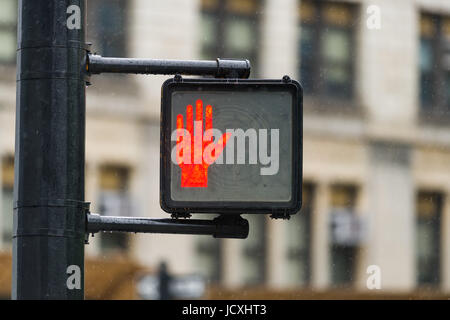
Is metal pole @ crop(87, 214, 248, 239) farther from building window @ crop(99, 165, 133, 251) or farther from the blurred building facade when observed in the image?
building window @ crop(99, 165, 133, 251)

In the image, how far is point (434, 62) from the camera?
34906mm

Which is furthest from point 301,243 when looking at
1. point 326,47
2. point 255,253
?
point 326,47

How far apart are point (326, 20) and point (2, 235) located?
34.5 feet

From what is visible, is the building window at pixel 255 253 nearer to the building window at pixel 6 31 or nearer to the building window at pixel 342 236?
the building window at pixel 342 236

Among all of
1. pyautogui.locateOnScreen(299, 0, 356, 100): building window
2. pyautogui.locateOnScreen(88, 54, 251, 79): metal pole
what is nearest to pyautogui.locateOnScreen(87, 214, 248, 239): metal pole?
pyautogui.locateOnScreen(88, 54, 251, 79): metal pole

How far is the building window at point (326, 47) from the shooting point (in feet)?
107

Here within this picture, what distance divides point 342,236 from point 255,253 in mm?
2377

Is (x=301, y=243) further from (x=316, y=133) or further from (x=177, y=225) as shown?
(x=177, y=225)

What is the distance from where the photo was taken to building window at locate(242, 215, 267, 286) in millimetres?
31766

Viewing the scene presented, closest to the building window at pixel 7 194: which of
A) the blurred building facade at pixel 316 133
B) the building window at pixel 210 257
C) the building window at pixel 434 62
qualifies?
the blurred building facade at pixel 316 133

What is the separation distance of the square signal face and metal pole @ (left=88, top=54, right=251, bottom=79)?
0.19 meters

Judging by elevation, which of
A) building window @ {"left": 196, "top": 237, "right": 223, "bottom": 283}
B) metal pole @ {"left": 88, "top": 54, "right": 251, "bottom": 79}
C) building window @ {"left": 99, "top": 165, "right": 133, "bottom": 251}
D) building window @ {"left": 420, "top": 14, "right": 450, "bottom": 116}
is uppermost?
building window @ {"left": 420, "top": 14, "right": 450, "bottom": 116}

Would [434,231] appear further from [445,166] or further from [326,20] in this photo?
[326,20]

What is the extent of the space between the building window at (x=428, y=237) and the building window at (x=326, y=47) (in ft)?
12.8
